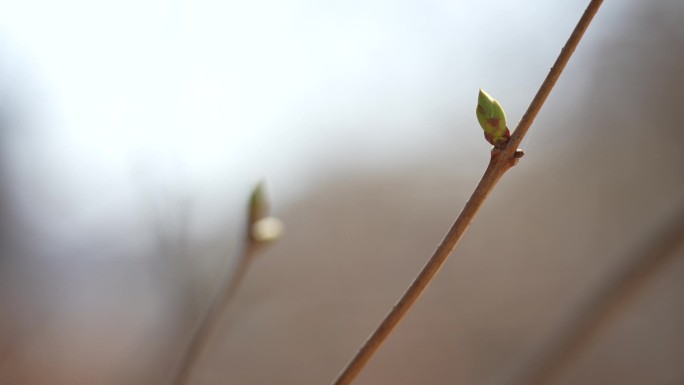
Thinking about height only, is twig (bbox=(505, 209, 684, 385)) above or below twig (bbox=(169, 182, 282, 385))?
above

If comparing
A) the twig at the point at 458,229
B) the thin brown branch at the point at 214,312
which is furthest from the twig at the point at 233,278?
the twig at the point at 458,229

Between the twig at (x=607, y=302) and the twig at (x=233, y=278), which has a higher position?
the twig at (x=607, y=302)

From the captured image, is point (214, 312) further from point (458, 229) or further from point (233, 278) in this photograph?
point (458, 229)

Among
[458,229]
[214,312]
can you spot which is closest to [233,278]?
[214,312]

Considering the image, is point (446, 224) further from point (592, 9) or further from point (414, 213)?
point (592, 9)

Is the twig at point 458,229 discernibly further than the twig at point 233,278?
No

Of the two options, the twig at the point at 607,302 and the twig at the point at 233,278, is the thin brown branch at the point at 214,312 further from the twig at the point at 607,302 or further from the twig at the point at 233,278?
the twig at the point at 607,302

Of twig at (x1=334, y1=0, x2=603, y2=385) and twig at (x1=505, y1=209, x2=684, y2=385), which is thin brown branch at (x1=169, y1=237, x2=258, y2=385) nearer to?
twig at (x1=334, y1=0, x2=603, y2=385)

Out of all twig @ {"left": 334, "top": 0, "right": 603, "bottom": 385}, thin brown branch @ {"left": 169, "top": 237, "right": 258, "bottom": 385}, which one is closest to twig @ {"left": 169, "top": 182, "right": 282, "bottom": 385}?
thin brown branch @ {"left": 169, "top": 237, "right": 258, "bottom": 385}
